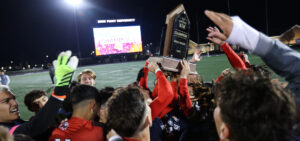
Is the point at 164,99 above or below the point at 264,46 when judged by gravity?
below

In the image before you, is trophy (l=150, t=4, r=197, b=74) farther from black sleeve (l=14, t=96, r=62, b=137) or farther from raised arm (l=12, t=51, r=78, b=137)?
black sleeve (l=14, t=96, r=62, b=137)

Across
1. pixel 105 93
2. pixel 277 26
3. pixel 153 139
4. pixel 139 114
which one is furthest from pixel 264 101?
pixel 277 26

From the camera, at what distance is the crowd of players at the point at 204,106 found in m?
0.88

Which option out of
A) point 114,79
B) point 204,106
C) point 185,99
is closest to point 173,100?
point 185,99

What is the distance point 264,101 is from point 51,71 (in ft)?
50.9

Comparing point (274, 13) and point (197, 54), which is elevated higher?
point (274, 13)

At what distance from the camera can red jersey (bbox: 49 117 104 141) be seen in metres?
1.93

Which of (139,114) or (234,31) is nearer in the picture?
(234,31)

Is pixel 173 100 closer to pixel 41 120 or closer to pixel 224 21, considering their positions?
pixel 41 120

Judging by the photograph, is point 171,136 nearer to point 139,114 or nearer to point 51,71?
point 139,114

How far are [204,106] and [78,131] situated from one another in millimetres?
1672

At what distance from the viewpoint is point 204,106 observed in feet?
8.86

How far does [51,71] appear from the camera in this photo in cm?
1426

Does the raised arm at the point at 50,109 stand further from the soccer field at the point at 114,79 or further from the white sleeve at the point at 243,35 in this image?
the soccer field at the point at 114,79
